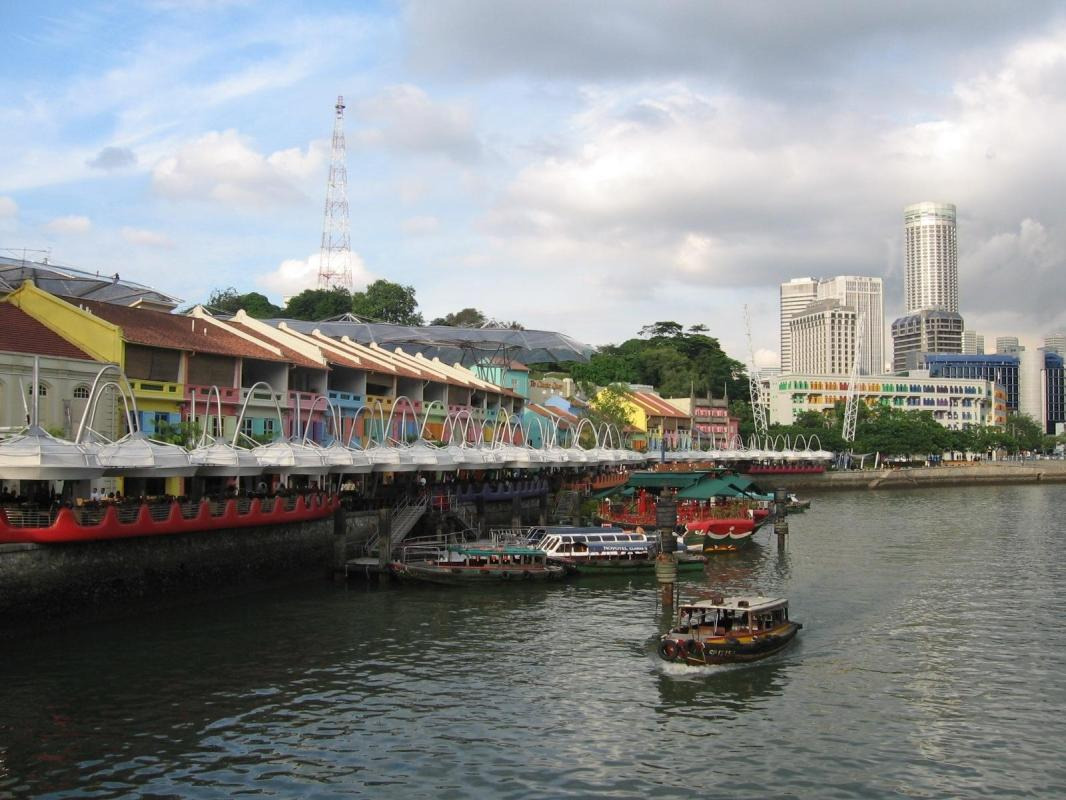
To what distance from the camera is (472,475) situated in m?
81.9

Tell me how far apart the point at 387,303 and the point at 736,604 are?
118m

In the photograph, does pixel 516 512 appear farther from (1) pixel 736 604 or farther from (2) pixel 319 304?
(2) pixel 319 304

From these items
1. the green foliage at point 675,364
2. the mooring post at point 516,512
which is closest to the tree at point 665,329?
the green foliage at point 675,364

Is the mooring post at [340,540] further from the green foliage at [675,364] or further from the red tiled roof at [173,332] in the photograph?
the green foliage at [675,364]

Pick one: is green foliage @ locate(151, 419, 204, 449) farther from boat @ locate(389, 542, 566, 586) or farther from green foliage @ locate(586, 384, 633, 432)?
green foliage @ locate(586, 384, 633, 432)

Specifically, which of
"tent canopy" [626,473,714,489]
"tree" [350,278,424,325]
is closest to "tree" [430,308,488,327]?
"tree" [350,278,424,325]

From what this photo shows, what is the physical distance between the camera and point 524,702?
1181 inches

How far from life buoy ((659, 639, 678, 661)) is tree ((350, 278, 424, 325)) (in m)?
116

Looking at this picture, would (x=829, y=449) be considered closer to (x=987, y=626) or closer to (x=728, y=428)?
(x=728, y=428)

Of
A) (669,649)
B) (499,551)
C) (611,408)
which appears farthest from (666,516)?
(611,408)

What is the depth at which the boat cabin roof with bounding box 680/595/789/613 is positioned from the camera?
115ft

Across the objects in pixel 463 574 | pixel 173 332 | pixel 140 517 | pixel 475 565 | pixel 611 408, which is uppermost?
pixel 173 332

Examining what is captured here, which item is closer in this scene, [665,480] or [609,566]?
[609,566]

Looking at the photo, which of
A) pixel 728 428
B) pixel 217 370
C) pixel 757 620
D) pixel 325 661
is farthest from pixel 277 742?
pixel 728 428
